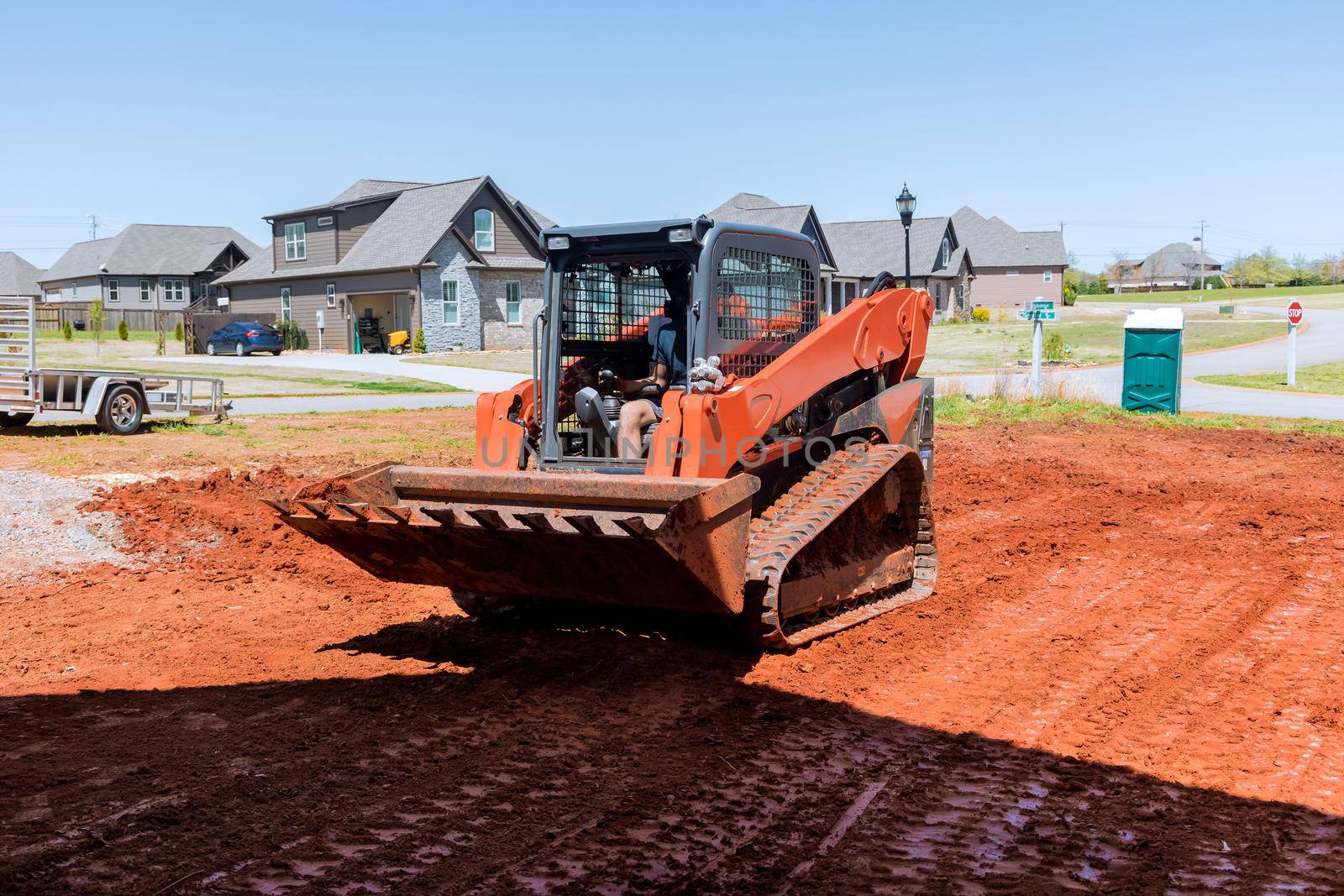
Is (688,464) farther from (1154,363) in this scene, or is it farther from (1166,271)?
(1166,271)

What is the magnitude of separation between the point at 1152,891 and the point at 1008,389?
64.2 ft

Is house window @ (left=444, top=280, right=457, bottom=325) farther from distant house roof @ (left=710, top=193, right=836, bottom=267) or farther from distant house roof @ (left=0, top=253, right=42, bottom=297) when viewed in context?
distant house roof @ (left=0, top=253, right=42, bottom=297)

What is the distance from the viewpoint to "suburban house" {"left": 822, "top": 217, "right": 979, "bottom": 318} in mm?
62219

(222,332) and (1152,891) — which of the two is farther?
(222,332)

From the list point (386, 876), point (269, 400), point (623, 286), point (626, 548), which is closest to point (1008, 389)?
point (269, 400)

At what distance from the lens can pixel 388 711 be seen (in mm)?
5922

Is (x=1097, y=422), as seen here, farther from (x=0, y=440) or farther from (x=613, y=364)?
(x=0, y=440)

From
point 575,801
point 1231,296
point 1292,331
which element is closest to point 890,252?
point 1292,331

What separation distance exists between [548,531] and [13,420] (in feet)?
49.3

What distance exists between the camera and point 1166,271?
146625mm

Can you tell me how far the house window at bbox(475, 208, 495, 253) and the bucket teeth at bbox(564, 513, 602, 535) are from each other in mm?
39793

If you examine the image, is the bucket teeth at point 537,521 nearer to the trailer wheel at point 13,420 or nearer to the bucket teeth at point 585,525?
the bucket teeth at point 585,525

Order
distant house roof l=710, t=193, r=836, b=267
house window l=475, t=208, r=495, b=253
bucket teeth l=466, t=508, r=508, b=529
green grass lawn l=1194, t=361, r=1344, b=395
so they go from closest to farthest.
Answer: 1. bucket teeth l=466, t=508, r=508, b=529
2. green grass lawn l=1194, t=361, r=1344, b=395
3. house window l=475, t=208, r=495, b=253
4. distant house roof l=710, t=193, r=836, b=267

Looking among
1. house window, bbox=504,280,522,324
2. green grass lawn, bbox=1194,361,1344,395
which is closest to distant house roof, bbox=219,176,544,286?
house window, bbox=504,280,522,324
